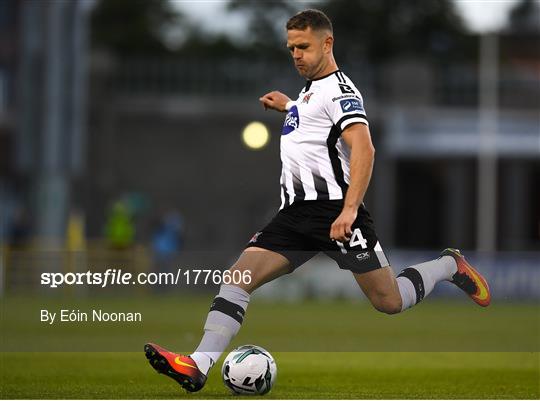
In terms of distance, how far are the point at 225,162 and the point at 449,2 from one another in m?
12.4

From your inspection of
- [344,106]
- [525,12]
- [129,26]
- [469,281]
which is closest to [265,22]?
[129,26]

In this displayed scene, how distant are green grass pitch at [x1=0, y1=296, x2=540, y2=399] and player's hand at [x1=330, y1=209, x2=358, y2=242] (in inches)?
42.7

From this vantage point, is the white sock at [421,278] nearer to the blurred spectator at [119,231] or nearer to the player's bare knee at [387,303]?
the player's bare knee at [387,303]

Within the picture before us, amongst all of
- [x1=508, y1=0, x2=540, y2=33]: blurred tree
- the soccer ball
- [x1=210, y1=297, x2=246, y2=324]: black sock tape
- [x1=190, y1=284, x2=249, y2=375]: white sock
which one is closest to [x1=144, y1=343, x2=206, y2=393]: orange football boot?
[x1=190, y1=284, x2=249, y2=375]: white sock

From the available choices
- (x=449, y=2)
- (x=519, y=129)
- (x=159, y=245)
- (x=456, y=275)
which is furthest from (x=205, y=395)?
(x=449, y=2)

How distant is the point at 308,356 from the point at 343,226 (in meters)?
4.91

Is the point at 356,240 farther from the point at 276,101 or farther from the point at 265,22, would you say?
the point at 265,22

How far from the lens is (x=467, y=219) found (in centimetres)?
4175

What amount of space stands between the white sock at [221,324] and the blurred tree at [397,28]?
40.5 meters

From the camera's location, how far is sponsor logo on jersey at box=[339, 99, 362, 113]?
325 inches

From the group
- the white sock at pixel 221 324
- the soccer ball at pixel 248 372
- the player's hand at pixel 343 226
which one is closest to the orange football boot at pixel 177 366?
the white sock at pixel 221 324

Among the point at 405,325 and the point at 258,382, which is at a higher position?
the point at 258,382

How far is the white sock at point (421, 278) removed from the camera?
8.63 m

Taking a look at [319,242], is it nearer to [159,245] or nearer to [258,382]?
[258,382]
